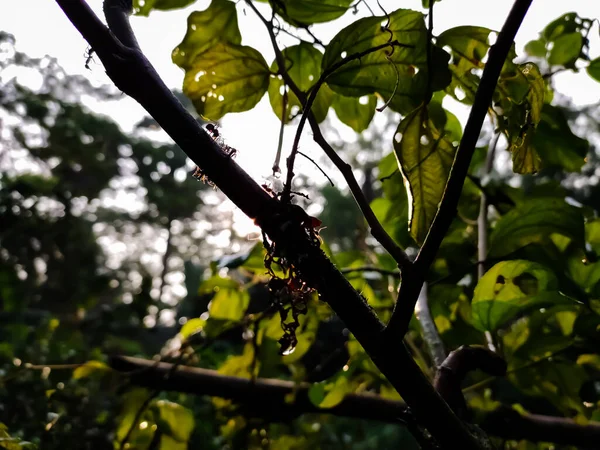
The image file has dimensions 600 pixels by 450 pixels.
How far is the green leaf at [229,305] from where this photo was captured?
0.61m

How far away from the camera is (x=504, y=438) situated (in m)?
0.49

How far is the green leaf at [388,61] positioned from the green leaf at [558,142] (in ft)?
0.57

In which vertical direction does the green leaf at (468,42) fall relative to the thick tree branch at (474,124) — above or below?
above

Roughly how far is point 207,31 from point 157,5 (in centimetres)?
5

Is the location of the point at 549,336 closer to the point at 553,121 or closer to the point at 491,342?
the point at 491,342

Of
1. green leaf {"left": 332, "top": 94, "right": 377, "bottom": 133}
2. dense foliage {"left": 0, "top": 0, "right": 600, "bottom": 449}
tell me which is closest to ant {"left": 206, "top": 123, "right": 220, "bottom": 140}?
dense foliage {"left": 0, "top": 0, "right": 600, "bottom": 449}

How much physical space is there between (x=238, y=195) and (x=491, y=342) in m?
0.32

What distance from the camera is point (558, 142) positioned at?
0.45m

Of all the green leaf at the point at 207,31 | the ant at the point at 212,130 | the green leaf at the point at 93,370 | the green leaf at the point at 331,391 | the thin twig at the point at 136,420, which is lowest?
the thin twig at the point at 136,420

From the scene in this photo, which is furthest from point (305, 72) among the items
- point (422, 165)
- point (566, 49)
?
point (566, 49)

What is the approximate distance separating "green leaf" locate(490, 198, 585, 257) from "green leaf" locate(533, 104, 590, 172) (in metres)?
0.07

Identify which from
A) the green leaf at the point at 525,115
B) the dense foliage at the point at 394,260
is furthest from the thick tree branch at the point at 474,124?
the green leaf at the point at 525,115

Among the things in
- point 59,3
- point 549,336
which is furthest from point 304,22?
point 549,336

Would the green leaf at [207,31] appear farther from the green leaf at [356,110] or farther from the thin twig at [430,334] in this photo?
the thin twig at [430,334]
